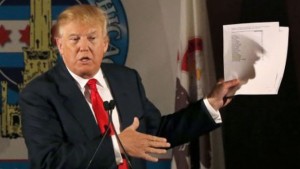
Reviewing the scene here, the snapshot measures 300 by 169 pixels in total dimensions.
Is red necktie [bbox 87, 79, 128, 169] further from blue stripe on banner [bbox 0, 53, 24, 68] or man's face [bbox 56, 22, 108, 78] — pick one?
blue stripe on banner [bbox 0, 53, 24, 68]

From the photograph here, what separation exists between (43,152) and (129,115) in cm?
37

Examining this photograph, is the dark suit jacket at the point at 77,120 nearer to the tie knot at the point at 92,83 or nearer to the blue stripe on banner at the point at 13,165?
the tie knot at the point at 92,83

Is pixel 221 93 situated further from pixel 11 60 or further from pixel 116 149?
pixel 11 60

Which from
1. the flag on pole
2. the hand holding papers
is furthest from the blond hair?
the flag on pole

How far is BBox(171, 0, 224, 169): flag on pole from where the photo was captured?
8.70 feet

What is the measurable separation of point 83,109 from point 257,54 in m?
0.71

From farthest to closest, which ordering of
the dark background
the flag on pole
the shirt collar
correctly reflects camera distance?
the dark background → the flag on pole → the shirt collar

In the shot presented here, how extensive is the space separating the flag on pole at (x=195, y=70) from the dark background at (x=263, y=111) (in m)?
0.21

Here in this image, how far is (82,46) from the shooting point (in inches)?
66.9

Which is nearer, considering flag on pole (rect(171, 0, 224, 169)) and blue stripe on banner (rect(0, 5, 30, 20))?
flag on pole (rect(171, 0, 224, 169))

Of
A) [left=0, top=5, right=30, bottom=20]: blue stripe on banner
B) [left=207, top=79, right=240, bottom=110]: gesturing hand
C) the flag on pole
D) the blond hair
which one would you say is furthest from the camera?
[left=0, top=5, right=30, bottom=20]: blue stripe on banner

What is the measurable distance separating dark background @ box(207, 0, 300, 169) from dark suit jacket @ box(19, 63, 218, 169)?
927 millimetres

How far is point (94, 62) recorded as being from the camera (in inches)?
69.3

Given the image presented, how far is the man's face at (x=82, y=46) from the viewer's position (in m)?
1.69
